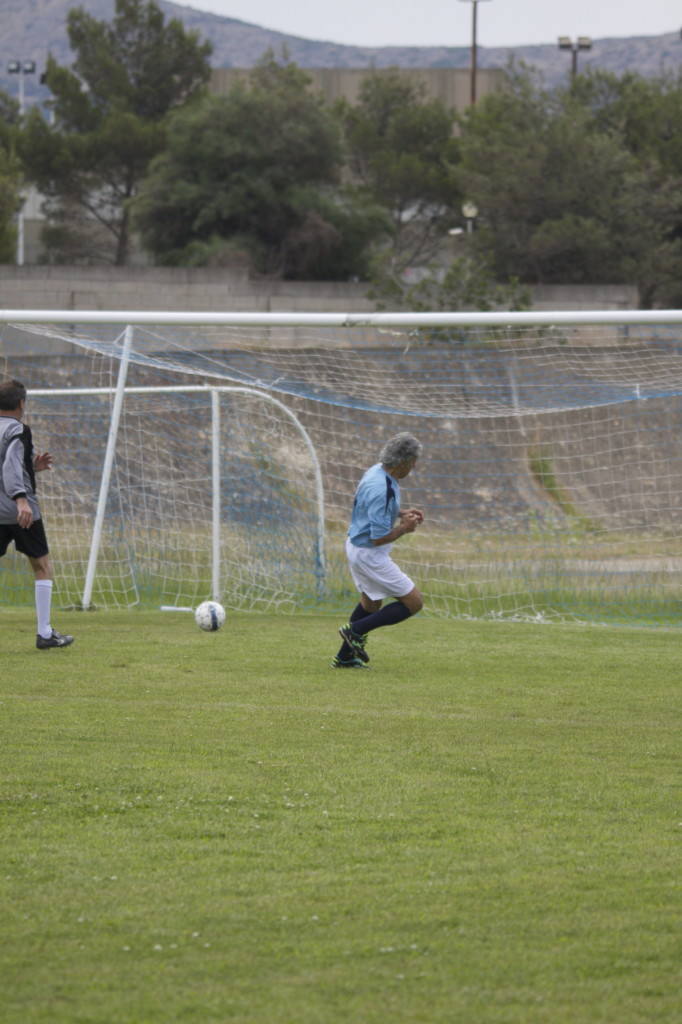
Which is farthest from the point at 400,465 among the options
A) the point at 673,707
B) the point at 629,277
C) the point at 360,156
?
the point at 360,156

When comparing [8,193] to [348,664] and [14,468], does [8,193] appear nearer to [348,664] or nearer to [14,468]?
[14,468]

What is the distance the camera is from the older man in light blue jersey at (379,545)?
805 centimetres

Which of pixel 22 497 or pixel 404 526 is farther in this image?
Answer: pixel 22 497

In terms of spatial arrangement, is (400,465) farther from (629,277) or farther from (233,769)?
(629,277)

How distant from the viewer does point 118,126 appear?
41281mm

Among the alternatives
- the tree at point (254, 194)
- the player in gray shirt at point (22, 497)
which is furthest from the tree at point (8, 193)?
the player in gray shirt at point (22, 497)

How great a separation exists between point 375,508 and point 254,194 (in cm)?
2768

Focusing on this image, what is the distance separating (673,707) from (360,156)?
40914mm

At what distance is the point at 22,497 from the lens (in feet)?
26.9

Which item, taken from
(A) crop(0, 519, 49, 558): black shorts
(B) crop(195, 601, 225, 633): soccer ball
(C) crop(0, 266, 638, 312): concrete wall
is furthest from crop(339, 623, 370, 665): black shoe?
(C) crop(0, 266, 638, 312): concrete wall

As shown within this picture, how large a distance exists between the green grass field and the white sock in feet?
2.19

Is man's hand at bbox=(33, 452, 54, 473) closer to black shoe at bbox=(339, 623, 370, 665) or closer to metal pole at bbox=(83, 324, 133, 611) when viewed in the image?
metal pole at bbox=(83, 324, 133, 611)

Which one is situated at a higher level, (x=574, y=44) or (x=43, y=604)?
(x=574, y=44)

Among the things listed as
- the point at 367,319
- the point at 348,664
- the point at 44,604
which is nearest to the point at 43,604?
the point at 44,604
